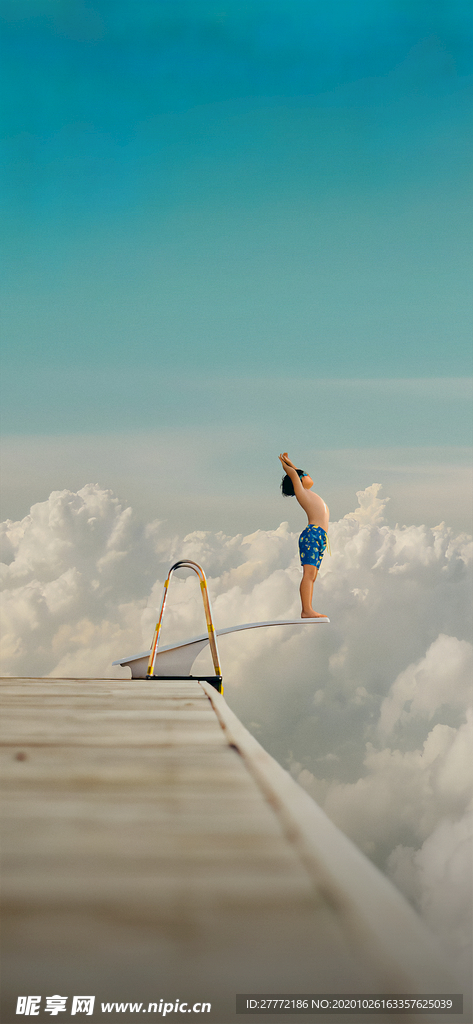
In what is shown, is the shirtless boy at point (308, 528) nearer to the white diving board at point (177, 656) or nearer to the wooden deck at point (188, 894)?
the white diving board at point (177, 656)

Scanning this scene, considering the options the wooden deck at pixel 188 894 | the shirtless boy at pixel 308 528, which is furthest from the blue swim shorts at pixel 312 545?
the wooden deck at pixel 188 894

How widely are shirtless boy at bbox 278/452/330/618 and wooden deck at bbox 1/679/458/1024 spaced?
23.9ft

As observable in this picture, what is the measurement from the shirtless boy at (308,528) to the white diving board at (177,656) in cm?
54

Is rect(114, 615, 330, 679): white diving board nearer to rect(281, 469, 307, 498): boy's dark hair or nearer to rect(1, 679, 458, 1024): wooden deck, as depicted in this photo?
rect(281, 469, 307, 498): boy's dark hair

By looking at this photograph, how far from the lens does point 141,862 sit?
1931 millimetres

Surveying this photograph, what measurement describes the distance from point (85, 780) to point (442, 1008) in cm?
190

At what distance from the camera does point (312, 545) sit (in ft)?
34.0

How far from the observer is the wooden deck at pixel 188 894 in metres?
1.34

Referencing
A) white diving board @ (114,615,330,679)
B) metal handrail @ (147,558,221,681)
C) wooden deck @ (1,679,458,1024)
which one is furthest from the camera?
white diving board @ (114,615,330,679)

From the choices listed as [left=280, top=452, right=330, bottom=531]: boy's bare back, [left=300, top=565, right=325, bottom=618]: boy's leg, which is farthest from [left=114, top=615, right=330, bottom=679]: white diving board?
[left=280, top=452, right=330, bottom=531]: boy's bare back

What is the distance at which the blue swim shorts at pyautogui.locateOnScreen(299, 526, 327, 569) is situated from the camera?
34.0 feet

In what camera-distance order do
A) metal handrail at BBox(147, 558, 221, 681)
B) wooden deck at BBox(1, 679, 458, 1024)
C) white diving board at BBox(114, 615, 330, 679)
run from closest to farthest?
wooden deck at BBox(1, 679, 458, 1024)
metal handrail at BBox(147, 558, 221, 681)
white diving board at BBox(114, 615, 330, 679)

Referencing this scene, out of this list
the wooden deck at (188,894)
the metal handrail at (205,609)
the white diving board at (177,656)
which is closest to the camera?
the wooden deck at (188,894)

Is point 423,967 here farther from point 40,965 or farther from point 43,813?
point 43,813
